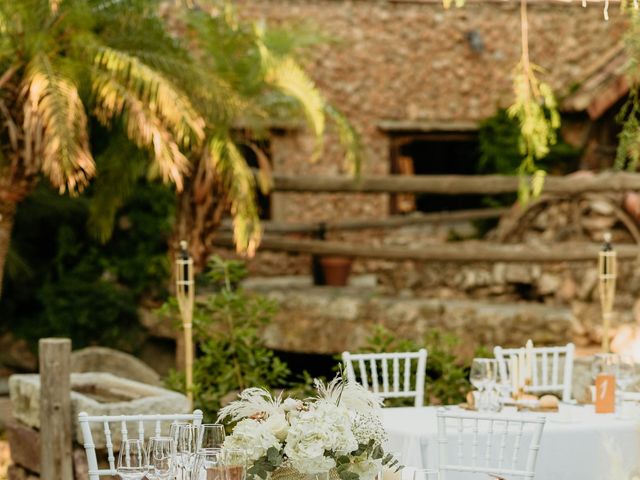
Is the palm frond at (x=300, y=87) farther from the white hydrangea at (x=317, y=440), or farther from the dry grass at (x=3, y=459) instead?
the white hydrangea at (x=317, y=440)

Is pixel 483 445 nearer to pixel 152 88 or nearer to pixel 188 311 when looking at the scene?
pixel 188 311

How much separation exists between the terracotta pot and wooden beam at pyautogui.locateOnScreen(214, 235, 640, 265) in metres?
0.59

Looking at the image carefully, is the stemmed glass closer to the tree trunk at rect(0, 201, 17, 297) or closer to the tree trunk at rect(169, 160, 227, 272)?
the tree trunk at rect(0, 201, 17, 297)

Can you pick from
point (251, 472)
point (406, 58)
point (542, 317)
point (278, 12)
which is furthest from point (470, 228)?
point (251, 472)

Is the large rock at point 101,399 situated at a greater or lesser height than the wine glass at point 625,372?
lesser

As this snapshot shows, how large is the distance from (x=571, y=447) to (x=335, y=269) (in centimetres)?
701

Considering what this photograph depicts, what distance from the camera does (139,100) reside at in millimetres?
8977

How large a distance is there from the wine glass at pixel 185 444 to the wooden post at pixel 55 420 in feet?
12.2

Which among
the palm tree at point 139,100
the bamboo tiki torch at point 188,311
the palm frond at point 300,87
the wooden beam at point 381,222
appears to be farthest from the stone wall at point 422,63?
the bamboo tiki torch at point 188,311

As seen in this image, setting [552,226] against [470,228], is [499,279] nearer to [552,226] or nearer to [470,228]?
[552,226]

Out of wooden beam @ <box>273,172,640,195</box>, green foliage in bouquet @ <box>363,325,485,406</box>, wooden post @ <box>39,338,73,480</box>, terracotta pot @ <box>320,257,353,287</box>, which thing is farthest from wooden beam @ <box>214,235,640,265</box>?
wooden post @ <box>39,338,73,480</box>

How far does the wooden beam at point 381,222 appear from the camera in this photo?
13.2 metres

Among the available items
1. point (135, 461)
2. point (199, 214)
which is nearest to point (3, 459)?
point (199, 214)

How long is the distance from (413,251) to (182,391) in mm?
3372
